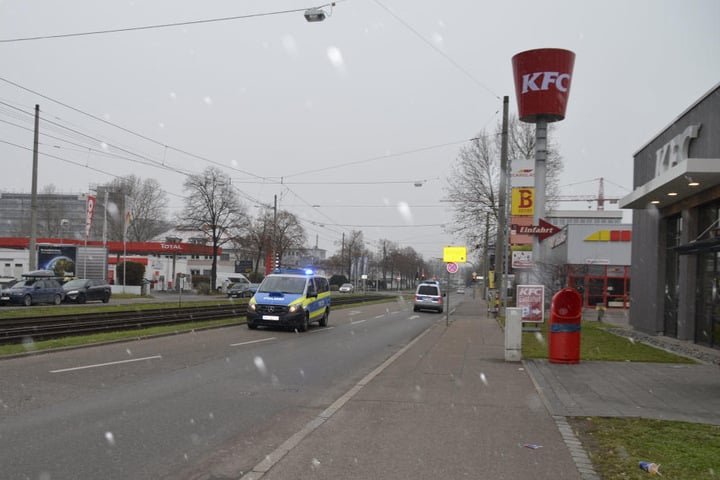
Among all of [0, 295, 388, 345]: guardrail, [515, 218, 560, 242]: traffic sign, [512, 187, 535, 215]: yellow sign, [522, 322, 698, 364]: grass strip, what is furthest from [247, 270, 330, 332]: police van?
[515, 218, 560, 242]: traffic sign

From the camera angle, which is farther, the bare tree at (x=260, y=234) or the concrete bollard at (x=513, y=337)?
the bare tree at (x=260, y=234)

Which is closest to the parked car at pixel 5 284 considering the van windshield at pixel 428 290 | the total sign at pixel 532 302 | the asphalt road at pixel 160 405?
the asphalt road at pixel 160 405

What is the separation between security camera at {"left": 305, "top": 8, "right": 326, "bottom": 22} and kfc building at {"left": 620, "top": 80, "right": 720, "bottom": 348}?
28.6 ft

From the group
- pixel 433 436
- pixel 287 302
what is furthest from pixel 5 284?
pixel 433 436

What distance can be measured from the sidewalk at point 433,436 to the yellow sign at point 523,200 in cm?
627

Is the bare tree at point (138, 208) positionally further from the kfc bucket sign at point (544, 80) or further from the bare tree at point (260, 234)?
the kfc bucket sign at point (544, 80)

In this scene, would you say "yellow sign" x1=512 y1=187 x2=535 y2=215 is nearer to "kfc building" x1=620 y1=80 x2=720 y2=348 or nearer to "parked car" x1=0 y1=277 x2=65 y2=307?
"kfc building" x1=620 y1=80 x2=720 y2=348

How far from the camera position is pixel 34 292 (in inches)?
1196

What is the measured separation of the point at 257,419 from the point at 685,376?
7.78 metres

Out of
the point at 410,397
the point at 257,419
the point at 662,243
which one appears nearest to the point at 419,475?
the point at 257,419

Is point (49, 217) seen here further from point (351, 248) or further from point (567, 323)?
point (567, 323)

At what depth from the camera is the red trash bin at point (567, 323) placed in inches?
486

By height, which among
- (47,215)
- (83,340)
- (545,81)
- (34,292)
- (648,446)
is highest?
(47,215)

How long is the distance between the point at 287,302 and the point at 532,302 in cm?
784
